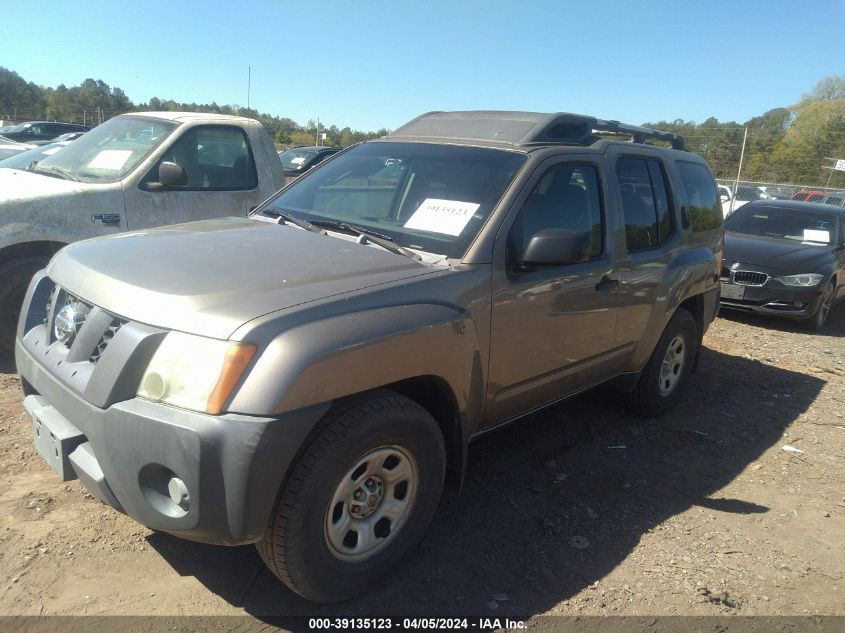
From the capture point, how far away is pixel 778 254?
27.7 feet

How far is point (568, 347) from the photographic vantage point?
3553mm

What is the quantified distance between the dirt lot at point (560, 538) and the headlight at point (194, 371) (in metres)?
0.97

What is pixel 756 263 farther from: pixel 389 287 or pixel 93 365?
pixel 93 365

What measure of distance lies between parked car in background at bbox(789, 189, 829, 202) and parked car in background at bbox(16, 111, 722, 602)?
18941 millimetres

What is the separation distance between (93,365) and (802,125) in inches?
1626

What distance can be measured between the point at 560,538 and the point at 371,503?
3.74 feet

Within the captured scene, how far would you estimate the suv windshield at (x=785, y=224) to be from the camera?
8984 millimetres

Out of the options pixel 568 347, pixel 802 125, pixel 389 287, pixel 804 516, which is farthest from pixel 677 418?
pixel 802 125

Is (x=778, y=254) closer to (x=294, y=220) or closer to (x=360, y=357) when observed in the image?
(x=294, y=220)

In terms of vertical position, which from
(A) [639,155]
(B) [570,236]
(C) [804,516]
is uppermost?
(A) [639,155]

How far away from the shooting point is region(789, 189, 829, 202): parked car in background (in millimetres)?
19672

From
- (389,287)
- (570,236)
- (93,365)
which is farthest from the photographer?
(570,236)

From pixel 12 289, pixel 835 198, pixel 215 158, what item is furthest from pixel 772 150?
pixel 12 289

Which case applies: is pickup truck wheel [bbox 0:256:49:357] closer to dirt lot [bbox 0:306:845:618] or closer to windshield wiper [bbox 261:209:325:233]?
dirt lot [bbox 0:306:845:618]
